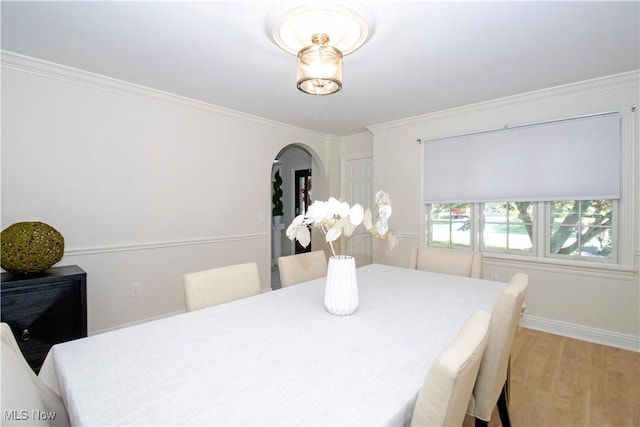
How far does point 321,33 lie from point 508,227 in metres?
2.84

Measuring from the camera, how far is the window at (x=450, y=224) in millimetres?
3699

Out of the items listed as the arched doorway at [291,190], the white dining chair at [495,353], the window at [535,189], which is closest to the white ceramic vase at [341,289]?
the white dining chair at [495,353]

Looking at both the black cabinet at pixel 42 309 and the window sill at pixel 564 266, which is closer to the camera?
the black cabinet at pixel 42 309

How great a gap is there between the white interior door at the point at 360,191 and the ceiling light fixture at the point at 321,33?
9.82 feet

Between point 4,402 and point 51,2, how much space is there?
2.05 m

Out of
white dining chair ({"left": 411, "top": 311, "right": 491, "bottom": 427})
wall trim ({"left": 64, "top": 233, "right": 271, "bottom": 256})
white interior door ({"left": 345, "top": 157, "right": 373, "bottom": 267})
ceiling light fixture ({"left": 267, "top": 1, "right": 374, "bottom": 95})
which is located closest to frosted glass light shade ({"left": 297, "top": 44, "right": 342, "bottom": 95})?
ceiling light fixture ({"left": 267, "top": 1, "right": 374, "bottom": 95})

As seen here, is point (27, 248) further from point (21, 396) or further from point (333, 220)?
point (333, 220)

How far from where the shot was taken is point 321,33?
1829mm

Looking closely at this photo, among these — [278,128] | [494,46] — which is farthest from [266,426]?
[278,128]

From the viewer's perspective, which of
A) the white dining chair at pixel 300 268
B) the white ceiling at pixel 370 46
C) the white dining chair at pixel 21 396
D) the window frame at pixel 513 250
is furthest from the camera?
the window frame at pixel 513 250

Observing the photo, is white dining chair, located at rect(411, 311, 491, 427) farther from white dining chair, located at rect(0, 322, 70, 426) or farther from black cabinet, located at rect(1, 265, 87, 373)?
black cabinet, located at rect(1, 265, 87, 373)

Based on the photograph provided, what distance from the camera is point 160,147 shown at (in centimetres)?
313

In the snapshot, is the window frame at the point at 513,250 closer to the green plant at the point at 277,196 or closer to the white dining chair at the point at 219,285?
the white dining chair at the point at 219,285

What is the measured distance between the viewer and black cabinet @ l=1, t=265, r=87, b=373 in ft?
6.31
